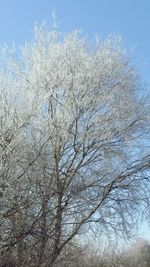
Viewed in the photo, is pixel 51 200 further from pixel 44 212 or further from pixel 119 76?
pixel 119 76

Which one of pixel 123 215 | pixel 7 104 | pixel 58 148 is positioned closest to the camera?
pixel 7 104

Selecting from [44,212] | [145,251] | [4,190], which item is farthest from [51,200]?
[145,251]

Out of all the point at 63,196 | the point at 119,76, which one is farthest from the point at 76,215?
the point at 119,76

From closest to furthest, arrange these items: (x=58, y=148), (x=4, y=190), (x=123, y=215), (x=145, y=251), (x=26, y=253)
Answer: (x=4, y=190), (x=26, y=253), (x=58, y=148), (x=123, y=215), (x=145, y=251)

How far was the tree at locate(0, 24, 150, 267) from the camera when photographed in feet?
41.1

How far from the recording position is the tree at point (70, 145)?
1252cm

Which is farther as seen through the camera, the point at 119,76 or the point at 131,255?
the point at 131,255

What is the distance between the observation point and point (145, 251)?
3083 cm

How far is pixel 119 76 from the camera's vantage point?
634 inches

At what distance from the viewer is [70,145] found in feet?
50.2

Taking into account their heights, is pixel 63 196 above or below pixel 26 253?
above

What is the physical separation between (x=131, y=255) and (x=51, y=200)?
14.2m

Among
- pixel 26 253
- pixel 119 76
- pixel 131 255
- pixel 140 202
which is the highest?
pixel 119 76

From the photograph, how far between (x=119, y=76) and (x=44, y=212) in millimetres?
5452
